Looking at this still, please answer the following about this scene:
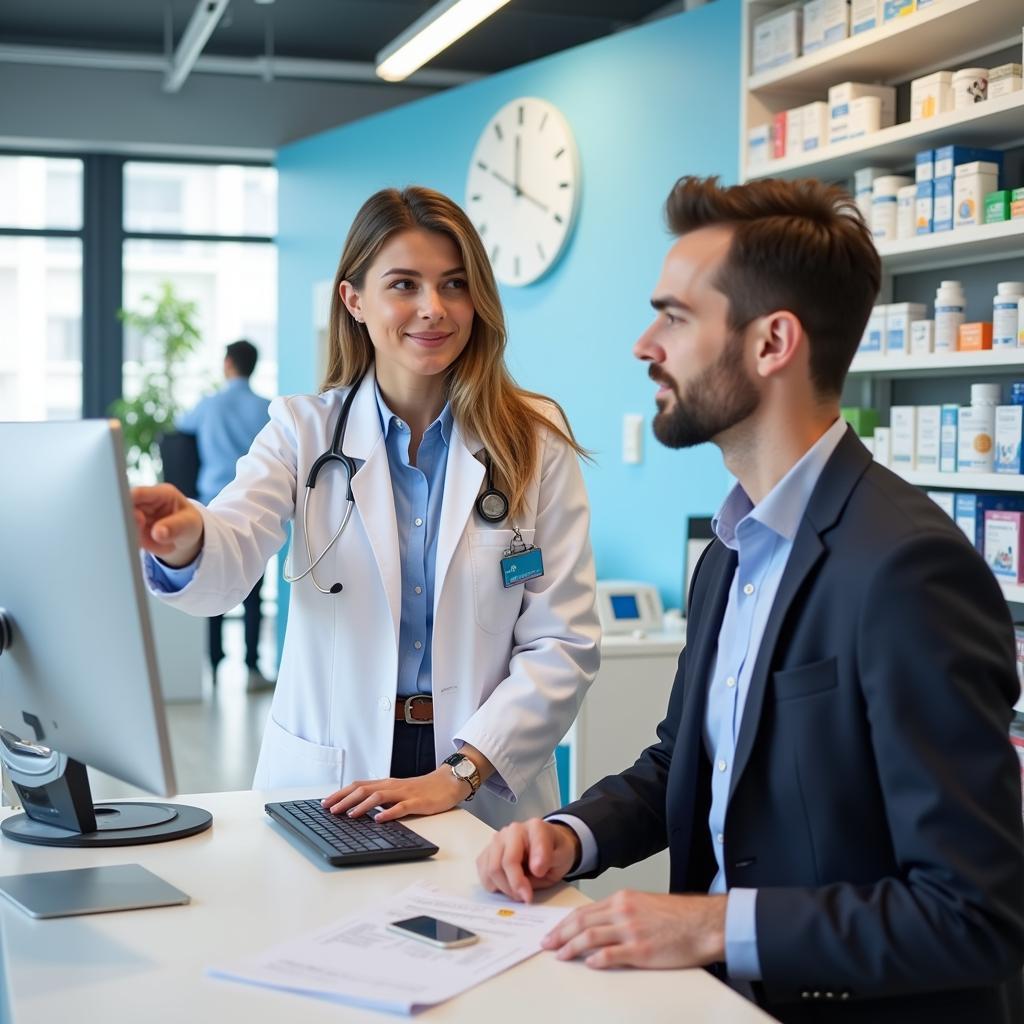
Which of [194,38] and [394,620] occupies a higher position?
[194,38]

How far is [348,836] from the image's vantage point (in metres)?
1.75

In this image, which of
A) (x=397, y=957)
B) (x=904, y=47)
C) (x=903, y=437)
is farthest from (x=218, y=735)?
(x=397, y=957)

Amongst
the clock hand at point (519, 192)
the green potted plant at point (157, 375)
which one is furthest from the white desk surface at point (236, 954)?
the green potted plant at point (157, 375)

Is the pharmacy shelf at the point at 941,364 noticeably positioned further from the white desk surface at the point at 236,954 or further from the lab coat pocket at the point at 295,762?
the white desk surface at the point at 236,954

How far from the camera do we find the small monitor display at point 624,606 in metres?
4.43

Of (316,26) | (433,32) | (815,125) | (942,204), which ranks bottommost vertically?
(942,204)

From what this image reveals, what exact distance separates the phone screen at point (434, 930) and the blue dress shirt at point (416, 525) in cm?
78

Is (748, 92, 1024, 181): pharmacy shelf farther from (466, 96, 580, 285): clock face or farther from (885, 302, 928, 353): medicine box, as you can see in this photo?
(466, 96, 580, 285): clock face

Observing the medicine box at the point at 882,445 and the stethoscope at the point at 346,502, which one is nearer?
the stethoscope at the point at 346,502

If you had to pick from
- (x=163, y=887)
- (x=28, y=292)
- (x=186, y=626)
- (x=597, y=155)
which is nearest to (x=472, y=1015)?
(x=163, y=887)

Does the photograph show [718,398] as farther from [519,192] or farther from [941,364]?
[519,192]

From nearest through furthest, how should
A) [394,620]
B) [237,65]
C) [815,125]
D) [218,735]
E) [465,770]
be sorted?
1. [465,770]
2. [394,620]
3. [815,125]
4. [218,735]
5. [237,65]

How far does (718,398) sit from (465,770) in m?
0.78

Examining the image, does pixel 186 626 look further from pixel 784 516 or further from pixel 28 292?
pixel 784 516
